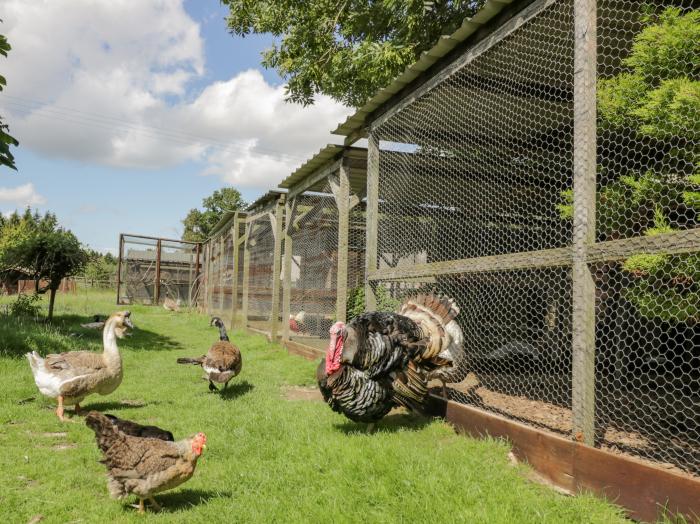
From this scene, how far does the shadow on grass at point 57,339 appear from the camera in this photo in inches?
305

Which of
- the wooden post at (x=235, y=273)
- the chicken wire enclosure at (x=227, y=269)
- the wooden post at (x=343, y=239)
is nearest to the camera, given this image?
the wooden post at (x=343, y=239)

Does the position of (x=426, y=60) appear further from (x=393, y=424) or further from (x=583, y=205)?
(x=393, y=424)

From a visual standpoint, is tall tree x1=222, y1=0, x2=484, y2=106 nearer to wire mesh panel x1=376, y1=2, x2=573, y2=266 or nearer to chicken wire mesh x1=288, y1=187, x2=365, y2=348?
chicken wire mesh x1=288, y1=187, x2=365, y2=348

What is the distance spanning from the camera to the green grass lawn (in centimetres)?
308

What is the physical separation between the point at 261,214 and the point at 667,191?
9678 millimetres

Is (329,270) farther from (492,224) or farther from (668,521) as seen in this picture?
(668,521)

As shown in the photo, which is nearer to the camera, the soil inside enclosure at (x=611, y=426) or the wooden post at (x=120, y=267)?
the soil inside enclosure at (x=611, y=426)

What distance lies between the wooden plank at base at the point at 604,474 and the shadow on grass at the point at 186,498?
212 cm

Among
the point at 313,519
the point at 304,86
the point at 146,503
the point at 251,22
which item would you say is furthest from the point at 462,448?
the point at 251,22

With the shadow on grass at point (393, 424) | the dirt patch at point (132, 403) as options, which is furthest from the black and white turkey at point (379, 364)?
the dirt patch at point (132, 403)

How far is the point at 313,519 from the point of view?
3.02 metres

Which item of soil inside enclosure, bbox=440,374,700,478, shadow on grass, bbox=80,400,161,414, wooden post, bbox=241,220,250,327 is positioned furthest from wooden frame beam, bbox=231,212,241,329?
soil inside enclosure, bbox=440,374,700,478

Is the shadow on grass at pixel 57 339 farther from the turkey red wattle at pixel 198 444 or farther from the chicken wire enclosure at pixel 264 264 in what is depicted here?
the turkey red wattle at pixel 198 444

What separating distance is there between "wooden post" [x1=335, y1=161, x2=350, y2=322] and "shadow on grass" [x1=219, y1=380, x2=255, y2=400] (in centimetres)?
156
